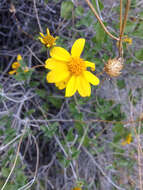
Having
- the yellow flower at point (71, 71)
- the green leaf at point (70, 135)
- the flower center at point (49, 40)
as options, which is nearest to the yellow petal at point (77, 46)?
the yellow flower at point (71, 71)

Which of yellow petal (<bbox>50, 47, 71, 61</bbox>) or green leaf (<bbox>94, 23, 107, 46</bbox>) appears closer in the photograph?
yellow petal (<bbox>50, 47, 71, 61</bbox>)

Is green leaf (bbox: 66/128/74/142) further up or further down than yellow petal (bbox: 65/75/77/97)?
further down

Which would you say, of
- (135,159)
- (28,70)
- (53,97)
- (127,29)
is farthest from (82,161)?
(127,29)

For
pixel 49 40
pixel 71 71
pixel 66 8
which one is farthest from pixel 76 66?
pixel 66 8

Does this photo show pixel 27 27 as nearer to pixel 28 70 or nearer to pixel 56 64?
pixel 28 70

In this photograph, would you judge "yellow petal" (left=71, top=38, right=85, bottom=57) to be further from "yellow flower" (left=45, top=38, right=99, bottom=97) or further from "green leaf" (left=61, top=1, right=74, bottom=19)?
"green leaf" (left=61, top=1, right=74, bottom=19)

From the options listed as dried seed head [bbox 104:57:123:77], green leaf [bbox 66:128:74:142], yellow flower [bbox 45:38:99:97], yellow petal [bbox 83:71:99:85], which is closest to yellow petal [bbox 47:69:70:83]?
yellow flower [bbox 45:38:99:97]

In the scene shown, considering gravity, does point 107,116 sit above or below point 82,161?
above
